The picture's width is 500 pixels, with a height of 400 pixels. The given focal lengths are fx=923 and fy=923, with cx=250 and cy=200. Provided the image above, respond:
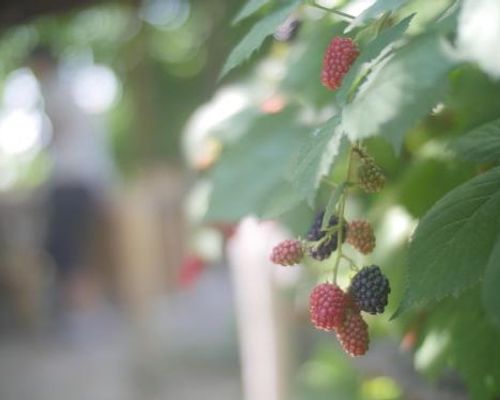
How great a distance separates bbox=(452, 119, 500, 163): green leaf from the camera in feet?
2.23

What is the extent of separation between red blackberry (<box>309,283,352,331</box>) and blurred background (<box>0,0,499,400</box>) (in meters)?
0.13

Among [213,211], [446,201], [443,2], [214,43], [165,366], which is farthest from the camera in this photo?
[165,366]

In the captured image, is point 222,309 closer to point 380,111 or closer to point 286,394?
point 286,394

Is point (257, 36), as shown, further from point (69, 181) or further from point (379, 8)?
point (69, 181)

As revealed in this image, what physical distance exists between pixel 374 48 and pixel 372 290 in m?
0.19

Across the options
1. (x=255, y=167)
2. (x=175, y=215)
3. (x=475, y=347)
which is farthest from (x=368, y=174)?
(x=175, y=215)

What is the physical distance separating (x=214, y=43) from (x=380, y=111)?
2.87 m

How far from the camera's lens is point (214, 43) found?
10.9 feet

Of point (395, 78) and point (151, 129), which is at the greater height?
point (151, 129)

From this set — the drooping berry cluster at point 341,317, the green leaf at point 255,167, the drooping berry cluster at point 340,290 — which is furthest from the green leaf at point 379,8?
the green leaf at point 255,167

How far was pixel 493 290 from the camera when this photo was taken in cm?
52

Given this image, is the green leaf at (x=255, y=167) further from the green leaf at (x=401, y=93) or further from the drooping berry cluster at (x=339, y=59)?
the green leaf at (x=401, y=93)

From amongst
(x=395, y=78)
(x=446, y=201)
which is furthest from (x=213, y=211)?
(x=395, y=78)

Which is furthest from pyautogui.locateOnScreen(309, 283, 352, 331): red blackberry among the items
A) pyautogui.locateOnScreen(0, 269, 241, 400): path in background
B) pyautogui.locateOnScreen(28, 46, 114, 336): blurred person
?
pyautogui.locateOnScreen(28, 46, 114, 336): blurred person
